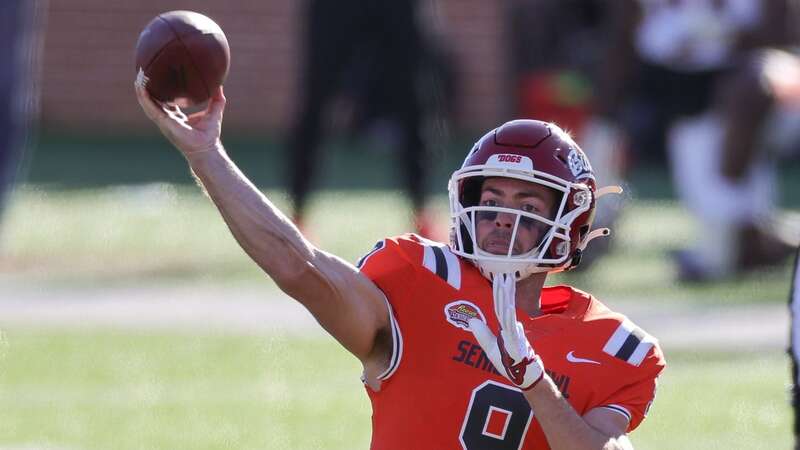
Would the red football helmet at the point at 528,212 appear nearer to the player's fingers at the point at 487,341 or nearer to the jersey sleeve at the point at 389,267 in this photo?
the jersey sleeve at the point at 389,267

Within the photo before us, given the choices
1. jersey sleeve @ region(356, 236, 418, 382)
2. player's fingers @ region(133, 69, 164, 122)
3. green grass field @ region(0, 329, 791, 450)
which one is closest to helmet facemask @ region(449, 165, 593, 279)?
jersey sleeve @ region(356, 236, 418, 382)

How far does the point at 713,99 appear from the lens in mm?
10188

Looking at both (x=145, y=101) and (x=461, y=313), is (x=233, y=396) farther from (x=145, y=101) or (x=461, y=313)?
(x=145, y=101)

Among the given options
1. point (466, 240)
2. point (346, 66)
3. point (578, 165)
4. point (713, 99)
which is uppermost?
point (578, 165)

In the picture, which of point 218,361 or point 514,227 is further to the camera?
point 218,361

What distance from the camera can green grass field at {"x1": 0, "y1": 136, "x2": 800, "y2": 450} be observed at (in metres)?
6.22

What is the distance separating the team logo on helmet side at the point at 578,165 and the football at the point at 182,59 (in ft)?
2.60

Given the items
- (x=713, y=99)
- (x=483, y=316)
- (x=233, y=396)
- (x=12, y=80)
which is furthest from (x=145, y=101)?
(x=713, y=99)

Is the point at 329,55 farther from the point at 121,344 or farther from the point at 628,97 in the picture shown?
the point at 121,344

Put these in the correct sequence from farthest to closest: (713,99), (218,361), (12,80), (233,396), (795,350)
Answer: (713,99) < (12,80) < (218,361) < (233,396) < (795,350)

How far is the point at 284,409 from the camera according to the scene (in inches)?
261

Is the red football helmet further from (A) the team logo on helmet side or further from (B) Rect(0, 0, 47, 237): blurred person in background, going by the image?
(B) Rect(0, 0, 47, 237): blurred person in background

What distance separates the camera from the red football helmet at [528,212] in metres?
3.82

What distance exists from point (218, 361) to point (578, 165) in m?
3.74
